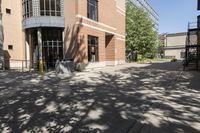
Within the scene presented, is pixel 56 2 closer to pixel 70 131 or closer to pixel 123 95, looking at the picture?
pixel 123 95

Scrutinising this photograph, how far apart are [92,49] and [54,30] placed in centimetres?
489

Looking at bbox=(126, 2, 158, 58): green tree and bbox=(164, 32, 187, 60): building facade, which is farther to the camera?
bbox=(164, 32, 187, 60): building facade

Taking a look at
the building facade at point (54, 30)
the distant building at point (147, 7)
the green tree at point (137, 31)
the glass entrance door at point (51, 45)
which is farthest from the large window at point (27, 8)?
the distant building at point (147, 7)

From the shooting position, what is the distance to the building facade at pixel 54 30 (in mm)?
20656

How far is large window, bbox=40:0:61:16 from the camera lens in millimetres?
20817

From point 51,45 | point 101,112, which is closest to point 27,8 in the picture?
point 51,45

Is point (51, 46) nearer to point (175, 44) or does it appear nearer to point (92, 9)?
point (92, 9)

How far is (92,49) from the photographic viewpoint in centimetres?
2394

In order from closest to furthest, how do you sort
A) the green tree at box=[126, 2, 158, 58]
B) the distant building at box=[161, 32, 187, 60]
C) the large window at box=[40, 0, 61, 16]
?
the large window at box=[40, 0, 61, 16] < the green tree at box=[126, 2, 158, 58] < the distant building at box=[161, 32, 187, 60]

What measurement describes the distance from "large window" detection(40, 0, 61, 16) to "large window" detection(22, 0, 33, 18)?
143cm

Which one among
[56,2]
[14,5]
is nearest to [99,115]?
[56,2]

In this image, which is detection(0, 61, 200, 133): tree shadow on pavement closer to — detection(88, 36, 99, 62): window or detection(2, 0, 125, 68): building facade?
detection(2, 0, 125, 68): building facade

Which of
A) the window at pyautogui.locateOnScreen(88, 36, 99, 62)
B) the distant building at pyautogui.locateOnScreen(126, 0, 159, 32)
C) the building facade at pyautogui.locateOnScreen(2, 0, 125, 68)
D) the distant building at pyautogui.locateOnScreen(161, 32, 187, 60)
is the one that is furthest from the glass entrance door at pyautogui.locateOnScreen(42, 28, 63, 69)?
the distant building at pyautogui.locateOnScreen(161, 32, 187, 60)

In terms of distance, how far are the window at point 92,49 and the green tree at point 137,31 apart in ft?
56.6
